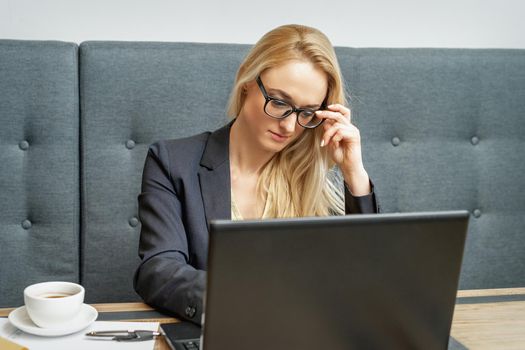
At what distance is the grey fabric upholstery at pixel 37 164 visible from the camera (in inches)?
74.4

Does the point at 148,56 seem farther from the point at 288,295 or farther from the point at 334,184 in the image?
the point at 288,295

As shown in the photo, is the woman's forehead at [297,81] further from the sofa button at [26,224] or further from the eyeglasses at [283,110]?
the sofa button at [26,224]

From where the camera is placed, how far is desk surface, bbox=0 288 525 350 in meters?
1.15

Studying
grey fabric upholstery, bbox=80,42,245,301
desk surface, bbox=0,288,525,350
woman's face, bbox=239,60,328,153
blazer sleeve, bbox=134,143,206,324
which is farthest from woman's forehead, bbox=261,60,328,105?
desk surface, bbox=0,288,525,350

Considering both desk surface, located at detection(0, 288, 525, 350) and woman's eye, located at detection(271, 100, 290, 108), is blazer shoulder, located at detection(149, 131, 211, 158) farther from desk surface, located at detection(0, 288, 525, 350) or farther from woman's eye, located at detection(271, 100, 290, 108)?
desk surface, located at detection(0, 288, 525, 350)

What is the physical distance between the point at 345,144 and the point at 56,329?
829 millimetres

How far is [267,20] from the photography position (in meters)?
2.21

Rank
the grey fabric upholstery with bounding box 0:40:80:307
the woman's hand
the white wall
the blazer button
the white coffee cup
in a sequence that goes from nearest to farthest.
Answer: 1. the white coffee cup
2. the blazer button
3. the woman's hand
4. the grey fabric upholstery with bounding box 0:40:80:307
5. the white wall

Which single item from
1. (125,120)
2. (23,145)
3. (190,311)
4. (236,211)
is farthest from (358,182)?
(23,145)

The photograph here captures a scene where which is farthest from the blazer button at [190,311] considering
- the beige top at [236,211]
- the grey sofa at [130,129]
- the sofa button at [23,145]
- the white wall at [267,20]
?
the white wall at [267,20]

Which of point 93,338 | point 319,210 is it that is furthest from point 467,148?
point 93,338

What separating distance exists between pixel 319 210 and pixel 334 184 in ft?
0.58

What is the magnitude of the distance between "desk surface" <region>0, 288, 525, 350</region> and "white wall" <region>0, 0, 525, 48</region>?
110cm

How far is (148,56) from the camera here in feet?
6.40
